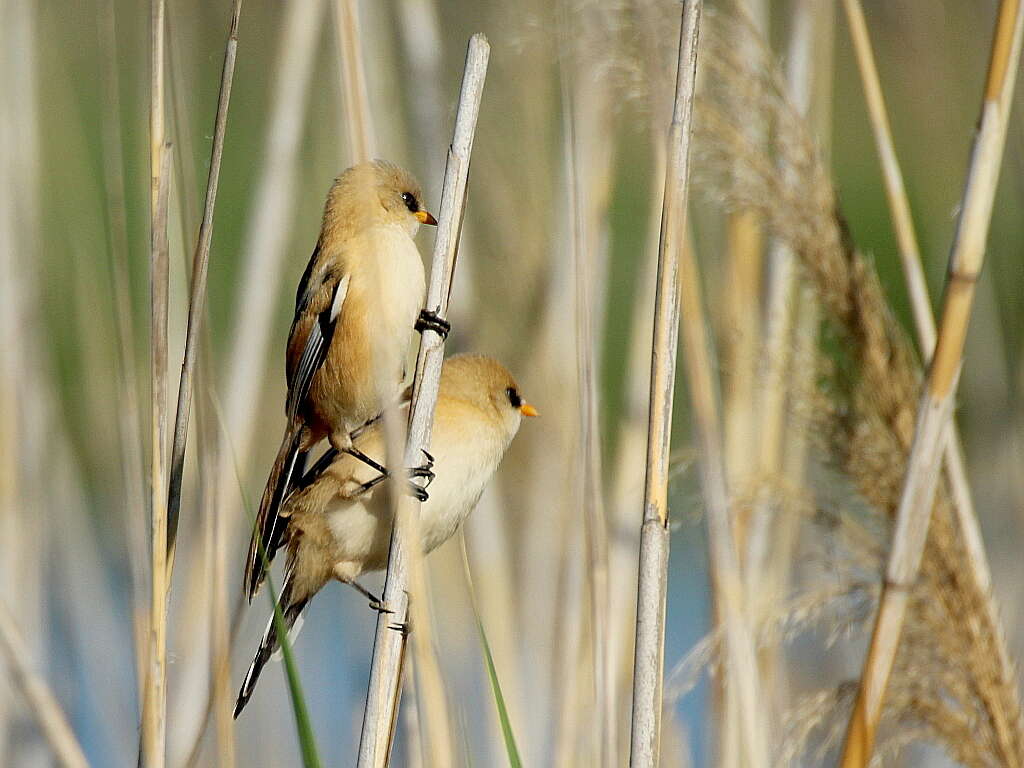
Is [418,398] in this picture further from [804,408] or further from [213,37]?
[213,37]

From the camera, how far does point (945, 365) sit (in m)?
1.50

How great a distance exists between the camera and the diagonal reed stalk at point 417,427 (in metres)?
1.40

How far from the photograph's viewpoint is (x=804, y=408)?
6.12 ft

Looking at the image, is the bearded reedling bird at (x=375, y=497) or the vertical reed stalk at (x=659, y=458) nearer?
the vertical reed stalk at (x=659, y=458)

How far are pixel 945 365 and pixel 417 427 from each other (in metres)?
0.69

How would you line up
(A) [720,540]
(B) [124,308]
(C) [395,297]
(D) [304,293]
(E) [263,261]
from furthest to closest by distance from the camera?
1. (E) [263,261]
2. (D) [304,293]
3. (A) [720,540]
4. (C) [395,297]
5. (B) [124,308]

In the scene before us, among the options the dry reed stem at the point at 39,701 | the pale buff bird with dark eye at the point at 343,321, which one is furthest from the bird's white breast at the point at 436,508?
the dry reed stem at the point at 39,701

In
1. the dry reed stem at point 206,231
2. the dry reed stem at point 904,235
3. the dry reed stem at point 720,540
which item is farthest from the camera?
the dry reed stem at point 720,540

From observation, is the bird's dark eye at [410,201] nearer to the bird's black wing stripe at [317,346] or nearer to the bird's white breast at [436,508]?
the bird's black wing stripe at [317,346]

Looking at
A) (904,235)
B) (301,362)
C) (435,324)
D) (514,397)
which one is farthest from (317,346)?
(904,235)

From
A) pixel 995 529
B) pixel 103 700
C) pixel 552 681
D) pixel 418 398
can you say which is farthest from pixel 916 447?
pixel 103 700

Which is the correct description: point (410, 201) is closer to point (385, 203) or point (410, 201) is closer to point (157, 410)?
point (385, 203)

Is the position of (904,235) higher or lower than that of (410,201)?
lower

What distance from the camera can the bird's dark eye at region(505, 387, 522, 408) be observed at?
84.6 inches
